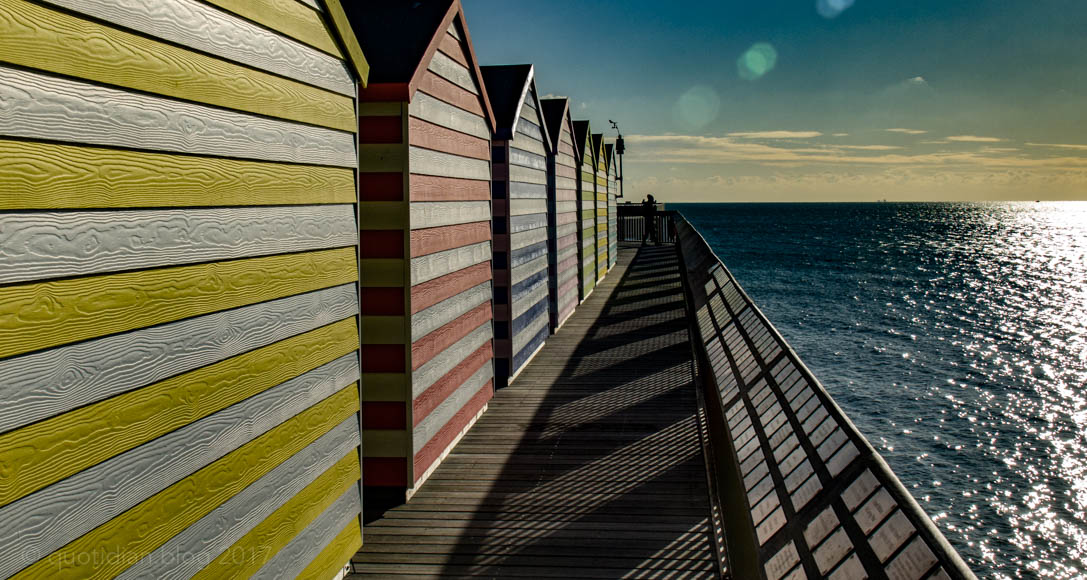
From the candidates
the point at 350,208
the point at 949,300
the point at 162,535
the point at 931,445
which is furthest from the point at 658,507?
the point at 949,300

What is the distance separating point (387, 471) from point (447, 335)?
4.55 ft

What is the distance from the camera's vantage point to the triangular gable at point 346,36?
4.29 meters

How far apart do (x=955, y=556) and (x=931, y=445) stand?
52.5 ft

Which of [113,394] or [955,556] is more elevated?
[113,394]

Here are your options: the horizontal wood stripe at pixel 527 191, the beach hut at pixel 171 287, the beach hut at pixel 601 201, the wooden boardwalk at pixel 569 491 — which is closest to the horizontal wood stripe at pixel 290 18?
the beach hut at pixel 171 287

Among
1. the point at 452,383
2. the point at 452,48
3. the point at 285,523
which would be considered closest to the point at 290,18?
the point at 285,523

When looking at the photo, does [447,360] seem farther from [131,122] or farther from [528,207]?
[131,122]

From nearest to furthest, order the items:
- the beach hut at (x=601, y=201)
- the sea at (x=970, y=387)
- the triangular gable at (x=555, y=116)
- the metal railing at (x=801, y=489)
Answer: the metal railing at (x=801, y=489)
the sea at (x=970, y=387)
the triangular gable at (x=555, y=116)
the beach hut at (x=601, y=201)

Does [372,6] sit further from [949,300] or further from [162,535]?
[949,300]

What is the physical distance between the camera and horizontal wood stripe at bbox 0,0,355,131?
2.17 meters

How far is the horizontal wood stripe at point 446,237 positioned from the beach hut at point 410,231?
2cm

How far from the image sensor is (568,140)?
14.9m

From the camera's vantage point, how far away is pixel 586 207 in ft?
57.3

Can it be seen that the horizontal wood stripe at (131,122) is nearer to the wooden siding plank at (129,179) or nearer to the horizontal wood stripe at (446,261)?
the wooden siding plank at (129,179)
